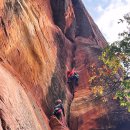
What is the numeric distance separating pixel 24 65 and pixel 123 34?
8.04m

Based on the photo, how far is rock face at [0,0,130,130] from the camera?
12.1 m

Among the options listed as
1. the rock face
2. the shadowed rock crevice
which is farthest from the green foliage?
the shadowed rock crevice

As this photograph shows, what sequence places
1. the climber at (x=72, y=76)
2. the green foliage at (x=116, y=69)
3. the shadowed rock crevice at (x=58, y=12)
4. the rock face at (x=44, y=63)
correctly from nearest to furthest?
1. the rock face at (x=44, y=63)
2. the green foliage at (x=116, y=69)
3. the climber at (x=72, y=76)
4. the shadowed rock crevice at (x=58, y=12)

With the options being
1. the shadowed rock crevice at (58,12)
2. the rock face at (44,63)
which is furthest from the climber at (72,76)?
the shadowed rock crevice at (58,12)

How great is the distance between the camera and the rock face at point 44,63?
39.6ft

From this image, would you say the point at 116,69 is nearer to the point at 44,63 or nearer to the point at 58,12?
the point at 44,63

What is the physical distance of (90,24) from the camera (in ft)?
114

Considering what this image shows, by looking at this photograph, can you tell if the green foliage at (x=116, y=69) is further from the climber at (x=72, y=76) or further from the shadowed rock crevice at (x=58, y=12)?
the shadowed rock crevice at (x=58, y=12)

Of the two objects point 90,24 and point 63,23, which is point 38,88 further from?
point 90,24

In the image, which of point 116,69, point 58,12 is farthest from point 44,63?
point 58,12

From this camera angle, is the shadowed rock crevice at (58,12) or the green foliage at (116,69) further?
the shadowed rock crevice at (58,12)

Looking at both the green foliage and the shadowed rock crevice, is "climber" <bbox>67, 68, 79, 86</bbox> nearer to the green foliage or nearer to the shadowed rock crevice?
the green foliage

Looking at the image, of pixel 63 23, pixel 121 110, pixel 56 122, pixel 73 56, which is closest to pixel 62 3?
pixel 63 23

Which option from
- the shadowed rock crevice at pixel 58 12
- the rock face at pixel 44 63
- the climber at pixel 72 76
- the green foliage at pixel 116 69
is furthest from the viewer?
the shadowed rock crevice at pixel 58 12
